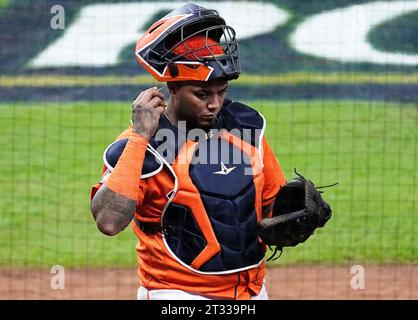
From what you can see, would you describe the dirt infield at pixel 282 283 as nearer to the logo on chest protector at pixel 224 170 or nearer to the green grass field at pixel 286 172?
the green grass field at pixel 286 172

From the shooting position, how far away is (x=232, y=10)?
42.2 feet

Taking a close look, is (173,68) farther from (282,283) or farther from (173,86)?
(282,283)

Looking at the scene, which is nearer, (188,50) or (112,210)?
(112,210)

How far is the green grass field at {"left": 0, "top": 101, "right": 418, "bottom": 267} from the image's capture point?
9.35m

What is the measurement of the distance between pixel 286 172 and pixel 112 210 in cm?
637

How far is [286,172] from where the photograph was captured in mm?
10617

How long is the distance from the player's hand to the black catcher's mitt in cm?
67

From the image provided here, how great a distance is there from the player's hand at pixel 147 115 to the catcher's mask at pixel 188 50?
125 millimetres
